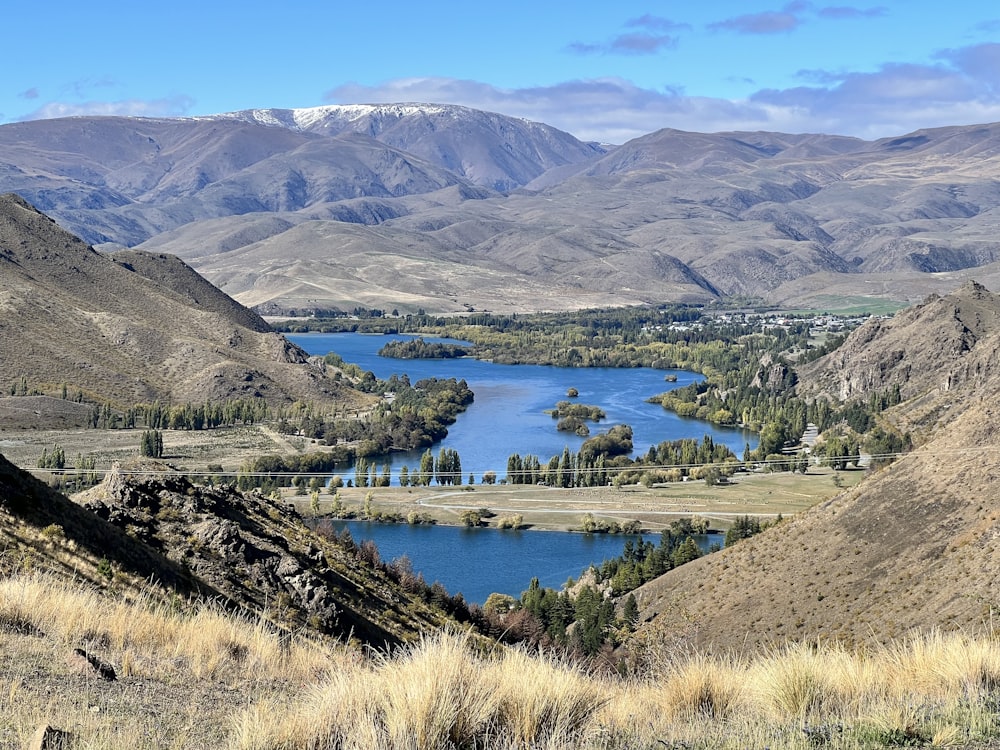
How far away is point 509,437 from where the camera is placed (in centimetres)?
8575

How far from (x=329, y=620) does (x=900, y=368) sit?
84.6 meters

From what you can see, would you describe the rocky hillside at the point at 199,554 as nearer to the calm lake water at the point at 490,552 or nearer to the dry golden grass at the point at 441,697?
the dry golden grass at the point at 441,697

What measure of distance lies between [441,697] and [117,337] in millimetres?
97890

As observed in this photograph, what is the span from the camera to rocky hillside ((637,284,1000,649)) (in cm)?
2611

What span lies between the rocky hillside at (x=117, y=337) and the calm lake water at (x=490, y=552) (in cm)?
4003

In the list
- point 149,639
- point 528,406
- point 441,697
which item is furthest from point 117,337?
point 441,697

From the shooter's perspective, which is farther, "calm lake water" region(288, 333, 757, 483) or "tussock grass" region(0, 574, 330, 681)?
"calm lake water" region(288, 333, 757, 483)

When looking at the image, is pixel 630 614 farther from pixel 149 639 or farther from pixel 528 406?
pixel 528 406

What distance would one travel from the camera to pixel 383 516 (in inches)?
2395

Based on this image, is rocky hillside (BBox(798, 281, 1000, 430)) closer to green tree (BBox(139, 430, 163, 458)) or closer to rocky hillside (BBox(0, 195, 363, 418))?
rocky hillside (BBox(0, 195, 363, 418))

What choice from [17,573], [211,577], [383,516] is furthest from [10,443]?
[17,573]

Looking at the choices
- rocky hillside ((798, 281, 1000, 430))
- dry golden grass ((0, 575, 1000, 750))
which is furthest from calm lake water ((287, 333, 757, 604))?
dry golden grass ((0, 575, 1000, 750))

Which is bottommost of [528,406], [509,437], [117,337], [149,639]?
[509,437]

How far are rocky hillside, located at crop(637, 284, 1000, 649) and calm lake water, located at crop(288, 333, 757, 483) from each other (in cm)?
3679
